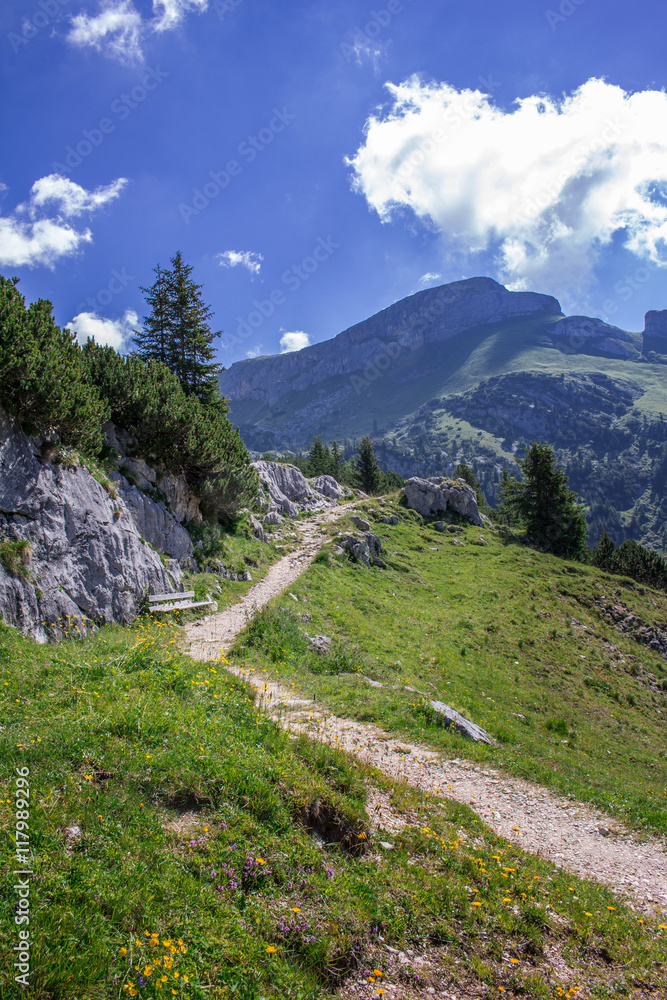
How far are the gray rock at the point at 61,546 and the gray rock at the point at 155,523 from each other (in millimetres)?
2328

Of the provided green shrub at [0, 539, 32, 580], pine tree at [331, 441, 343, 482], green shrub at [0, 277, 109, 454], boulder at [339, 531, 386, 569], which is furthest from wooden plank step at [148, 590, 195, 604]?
pine tree at [331, 441, 343, 482]

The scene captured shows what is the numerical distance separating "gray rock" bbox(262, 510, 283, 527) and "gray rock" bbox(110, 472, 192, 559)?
43.7ft

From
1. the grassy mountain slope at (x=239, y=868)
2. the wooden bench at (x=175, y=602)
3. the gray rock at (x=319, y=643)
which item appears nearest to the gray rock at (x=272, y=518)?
the wooden bench at (x=175, y=602)

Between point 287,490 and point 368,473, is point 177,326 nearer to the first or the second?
point 287,490

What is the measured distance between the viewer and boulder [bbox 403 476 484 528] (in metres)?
51.8

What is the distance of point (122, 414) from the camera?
20391 mm

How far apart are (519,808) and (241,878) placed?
665cm

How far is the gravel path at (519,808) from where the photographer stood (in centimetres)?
766

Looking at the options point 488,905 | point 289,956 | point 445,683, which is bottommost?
point 445,683

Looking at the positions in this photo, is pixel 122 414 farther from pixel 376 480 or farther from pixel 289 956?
pixel 376 480

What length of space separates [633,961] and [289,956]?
4.76 m

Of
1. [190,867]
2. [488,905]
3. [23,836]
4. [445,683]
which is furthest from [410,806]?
[445,683]

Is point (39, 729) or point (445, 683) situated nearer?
point (39, 729)

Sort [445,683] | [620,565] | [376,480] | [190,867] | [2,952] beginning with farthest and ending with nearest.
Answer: [376,480] → [620,565] → [445,683] → [190,867] → [2,952]
